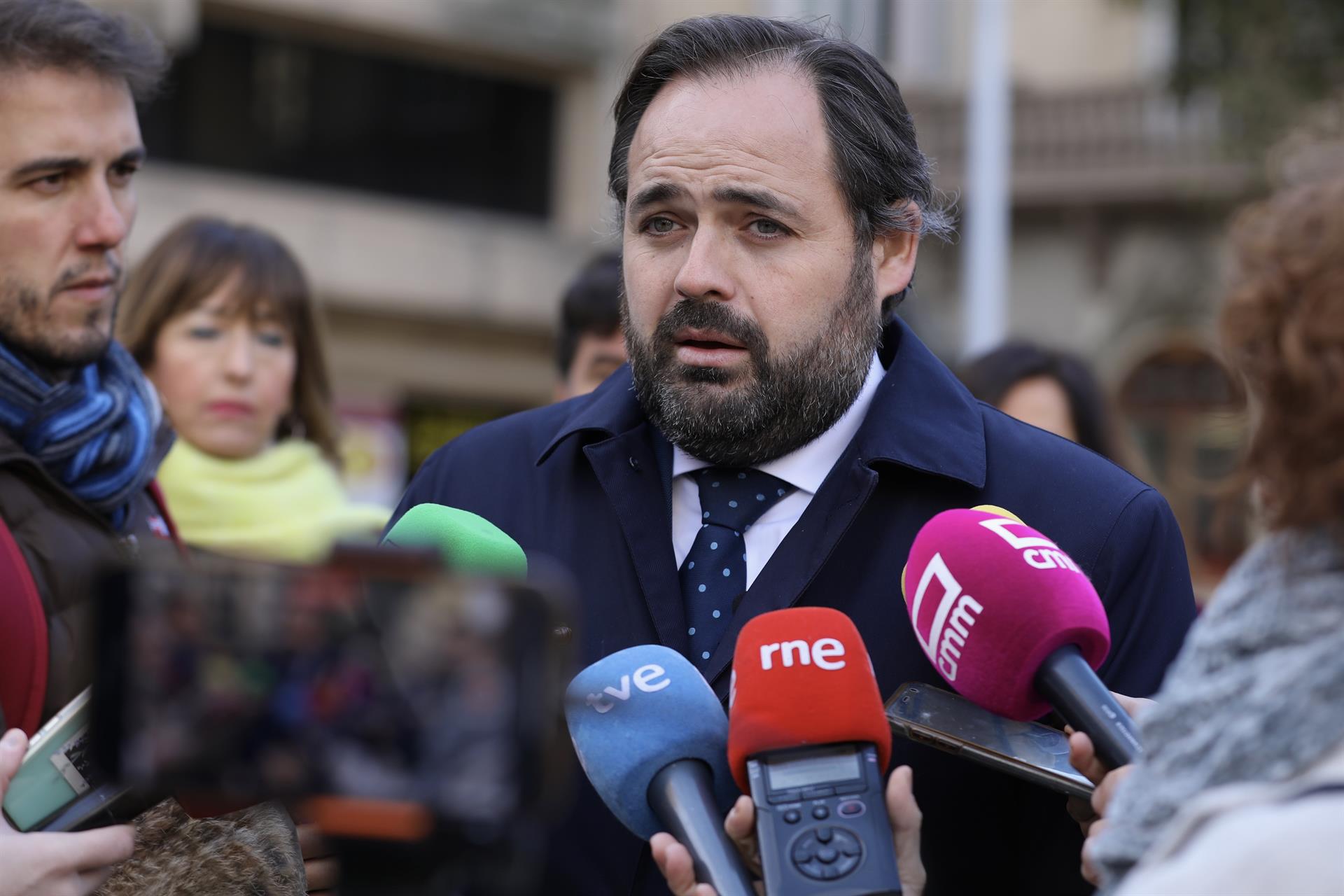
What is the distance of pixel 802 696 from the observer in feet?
5.72

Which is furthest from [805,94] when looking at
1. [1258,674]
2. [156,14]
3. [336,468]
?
[156,14]

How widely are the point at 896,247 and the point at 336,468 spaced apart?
216 cm

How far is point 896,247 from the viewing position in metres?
2.71

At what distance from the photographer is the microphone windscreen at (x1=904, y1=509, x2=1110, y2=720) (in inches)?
71.6

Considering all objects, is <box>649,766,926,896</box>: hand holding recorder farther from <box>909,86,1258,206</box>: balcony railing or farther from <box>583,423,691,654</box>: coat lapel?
<box>909,86,1258,206</box>: balcony railing

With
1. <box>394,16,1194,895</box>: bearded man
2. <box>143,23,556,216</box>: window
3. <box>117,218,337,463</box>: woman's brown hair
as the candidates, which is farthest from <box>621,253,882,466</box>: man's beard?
<box>143,23,556,216</box>: window

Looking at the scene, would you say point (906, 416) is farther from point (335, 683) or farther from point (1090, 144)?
point (1090, 144)

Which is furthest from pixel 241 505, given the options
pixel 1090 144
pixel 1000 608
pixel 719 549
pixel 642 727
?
pixel 1090 144

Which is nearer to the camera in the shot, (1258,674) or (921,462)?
(1258,674)

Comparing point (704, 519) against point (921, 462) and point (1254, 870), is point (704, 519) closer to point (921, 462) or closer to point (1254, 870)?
point (921, 462)

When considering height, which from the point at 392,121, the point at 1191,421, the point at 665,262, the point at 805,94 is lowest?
the point at 1191,421

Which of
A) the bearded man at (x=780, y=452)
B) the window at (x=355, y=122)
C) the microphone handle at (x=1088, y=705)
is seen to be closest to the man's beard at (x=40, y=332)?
the bearded man at (x=780, y=452)

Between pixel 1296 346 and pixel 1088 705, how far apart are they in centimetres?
55

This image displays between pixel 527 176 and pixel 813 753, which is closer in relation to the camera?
pixel 813 753
